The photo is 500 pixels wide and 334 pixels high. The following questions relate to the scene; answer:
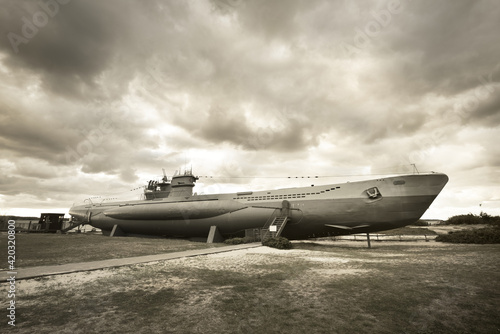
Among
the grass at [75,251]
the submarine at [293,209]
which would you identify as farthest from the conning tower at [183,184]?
the grass at [75,251]

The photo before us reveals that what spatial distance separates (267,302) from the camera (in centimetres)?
583

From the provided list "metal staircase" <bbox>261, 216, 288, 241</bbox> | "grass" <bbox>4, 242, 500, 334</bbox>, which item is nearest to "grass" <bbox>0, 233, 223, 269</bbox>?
"grass" <bbox>4, 242, 500, 334</bbox>

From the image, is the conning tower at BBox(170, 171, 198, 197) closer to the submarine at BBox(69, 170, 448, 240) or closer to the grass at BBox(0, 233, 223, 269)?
the submarine at BBox(69, 170, 448, 240)

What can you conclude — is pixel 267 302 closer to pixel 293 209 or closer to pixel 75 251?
pixel 75 251

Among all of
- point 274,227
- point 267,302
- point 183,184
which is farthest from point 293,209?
point 267,302

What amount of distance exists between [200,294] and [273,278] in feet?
8.77

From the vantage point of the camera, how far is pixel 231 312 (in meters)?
5.24

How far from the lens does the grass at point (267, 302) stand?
15.0ft

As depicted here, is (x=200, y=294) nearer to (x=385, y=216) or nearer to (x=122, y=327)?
(x=122, y=327)

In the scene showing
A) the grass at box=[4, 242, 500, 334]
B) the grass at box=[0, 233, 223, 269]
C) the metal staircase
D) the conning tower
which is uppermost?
the conning tower

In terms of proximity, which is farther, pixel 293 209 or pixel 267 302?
pixel 293 209

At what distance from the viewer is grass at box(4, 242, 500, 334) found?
4.57 metres

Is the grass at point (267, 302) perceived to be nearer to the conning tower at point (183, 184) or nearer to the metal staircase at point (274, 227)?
the metal staircase at point (274, 227)

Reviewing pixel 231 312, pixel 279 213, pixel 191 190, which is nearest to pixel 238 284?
pixel 231 312
